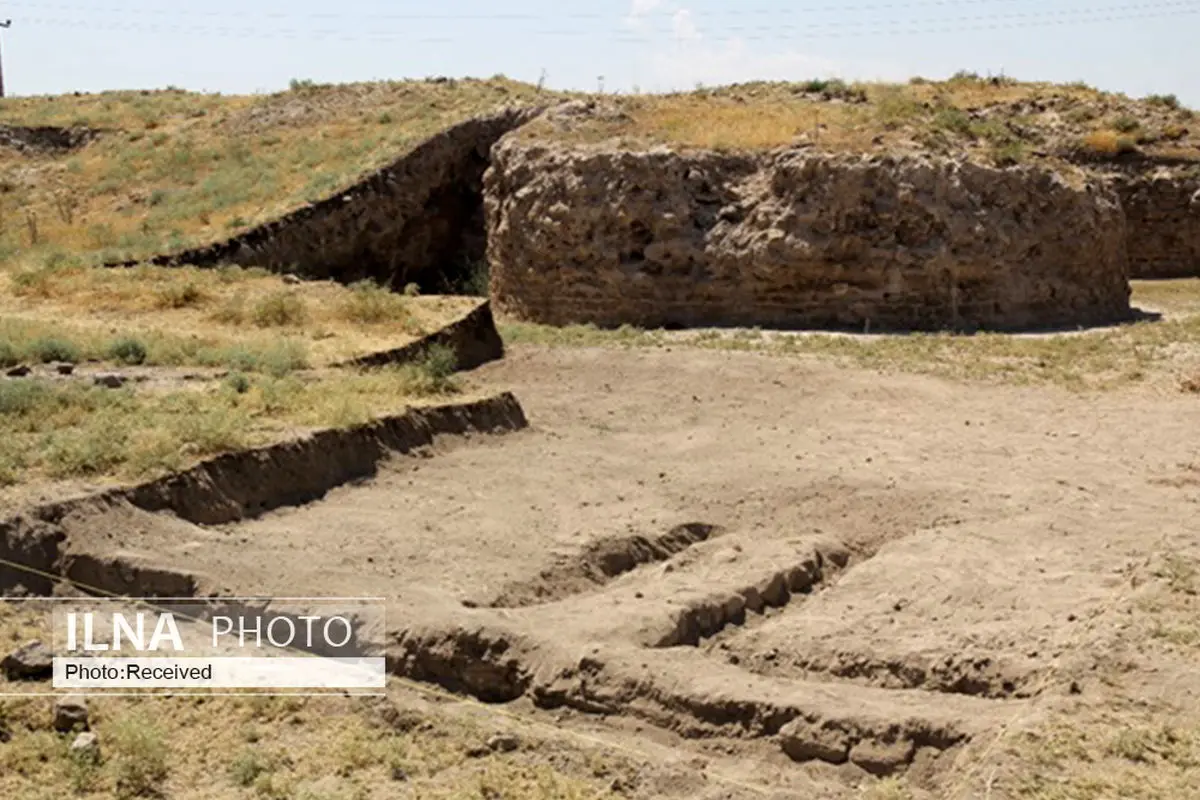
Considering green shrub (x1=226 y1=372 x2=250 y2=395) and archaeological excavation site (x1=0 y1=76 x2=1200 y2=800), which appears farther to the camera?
green shrub (x1=226 y1=372 x2=250 y2=395)

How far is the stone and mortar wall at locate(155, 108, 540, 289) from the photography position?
22.9m

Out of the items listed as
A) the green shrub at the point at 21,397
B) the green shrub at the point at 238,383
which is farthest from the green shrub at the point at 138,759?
the green shrub at the point at 238,383

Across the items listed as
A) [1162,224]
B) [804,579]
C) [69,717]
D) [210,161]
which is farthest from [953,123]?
[69,717]

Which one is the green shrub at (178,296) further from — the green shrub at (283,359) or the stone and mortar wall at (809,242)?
the stone and mortar wall at (809,242)

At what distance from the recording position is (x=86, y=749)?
21.1 ft

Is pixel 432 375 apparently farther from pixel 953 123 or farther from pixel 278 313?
pixel 953 123

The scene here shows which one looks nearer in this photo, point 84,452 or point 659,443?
point 84,452

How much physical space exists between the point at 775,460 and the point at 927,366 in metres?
4.92

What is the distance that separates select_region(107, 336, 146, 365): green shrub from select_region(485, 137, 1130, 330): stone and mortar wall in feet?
26.1

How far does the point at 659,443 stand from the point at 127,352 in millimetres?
4820

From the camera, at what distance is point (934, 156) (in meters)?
20.1

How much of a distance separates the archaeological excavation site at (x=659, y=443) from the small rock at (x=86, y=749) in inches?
1.9

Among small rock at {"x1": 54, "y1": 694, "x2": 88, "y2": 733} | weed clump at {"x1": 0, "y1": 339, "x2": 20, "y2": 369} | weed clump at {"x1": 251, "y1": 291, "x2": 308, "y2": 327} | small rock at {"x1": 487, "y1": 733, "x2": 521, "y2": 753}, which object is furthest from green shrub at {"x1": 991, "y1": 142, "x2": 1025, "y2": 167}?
small rock at {"x1": 54, "y1": 694, "x2": 88, "y2": 733}

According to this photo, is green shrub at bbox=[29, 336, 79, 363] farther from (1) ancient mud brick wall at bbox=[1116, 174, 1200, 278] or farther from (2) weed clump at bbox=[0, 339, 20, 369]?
(1) ancient mud brick wall at bbox=[1116, 174, 1200, 278]
